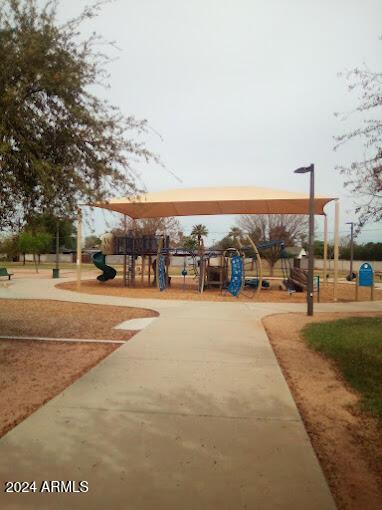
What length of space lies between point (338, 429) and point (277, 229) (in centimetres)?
4344

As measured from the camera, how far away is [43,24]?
6.51 m

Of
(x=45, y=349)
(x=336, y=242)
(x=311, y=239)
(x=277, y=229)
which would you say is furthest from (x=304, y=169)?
(x=277, y=229)

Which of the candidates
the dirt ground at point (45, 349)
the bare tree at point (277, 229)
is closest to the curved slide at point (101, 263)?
the dirt ground at point (45, 349)

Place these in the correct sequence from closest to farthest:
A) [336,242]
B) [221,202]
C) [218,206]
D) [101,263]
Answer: [336,242], [221,202], [218,206], [101,263]

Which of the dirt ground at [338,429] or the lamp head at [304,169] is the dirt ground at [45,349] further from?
the lamp head at [304,169]

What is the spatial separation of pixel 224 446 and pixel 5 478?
172cm

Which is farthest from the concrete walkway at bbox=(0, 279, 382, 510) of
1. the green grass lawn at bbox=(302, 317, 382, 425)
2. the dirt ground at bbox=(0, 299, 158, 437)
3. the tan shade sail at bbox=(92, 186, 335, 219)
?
the tan shade sail at bbox=(92, 186, 335, 219)

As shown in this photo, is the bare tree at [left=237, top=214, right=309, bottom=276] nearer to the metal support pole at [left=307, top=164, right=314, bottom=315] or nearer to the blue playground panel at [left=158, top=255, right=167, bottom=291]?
the blue playground panel at [left=158, top=255, right=167, bottom=291]

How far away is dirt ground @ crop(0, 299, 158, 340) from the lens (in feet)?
29.8

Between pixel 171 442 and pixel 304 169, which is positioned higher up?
pixel 304 169

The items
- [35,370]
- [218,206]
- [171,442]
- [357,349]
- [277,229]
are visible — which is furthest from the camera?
[277,229]

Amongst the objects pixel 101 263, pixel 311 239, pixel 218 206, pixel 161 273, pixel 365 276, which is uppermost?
pixel 218 206

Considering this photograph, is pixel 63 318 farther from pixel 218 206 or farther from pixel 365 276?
pixel 218 206

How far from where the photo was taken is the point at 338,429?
165 inches
